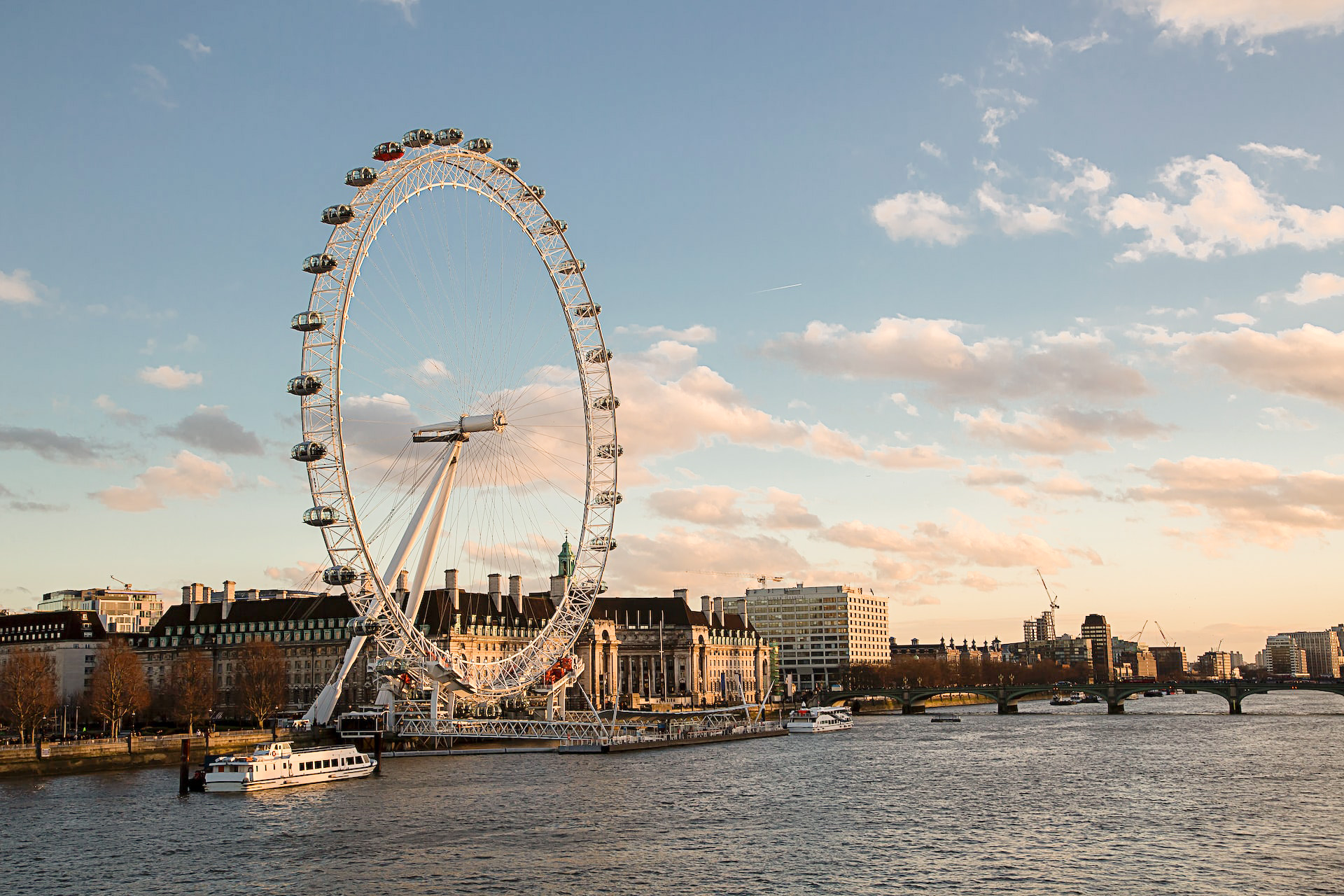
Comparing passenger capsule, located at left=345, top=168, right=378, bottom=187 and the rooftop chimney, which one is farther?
the rooftop chimney

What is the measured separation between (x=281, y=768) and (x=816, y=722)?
74.2 metres

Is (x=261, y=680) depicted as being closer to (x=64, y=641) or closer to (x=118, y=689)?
(x=118, y=689)

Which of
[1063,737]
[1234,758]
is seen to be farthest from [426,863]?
[1063,737]

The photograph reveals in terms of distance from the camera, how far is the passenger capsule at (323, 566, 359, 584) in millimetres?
73688

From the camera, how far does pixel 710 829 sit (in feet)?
181

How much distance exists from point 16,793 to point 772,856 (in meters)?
42.0

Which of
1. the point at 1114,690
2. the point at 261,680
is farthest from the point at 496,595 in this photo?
the point at 1114,690

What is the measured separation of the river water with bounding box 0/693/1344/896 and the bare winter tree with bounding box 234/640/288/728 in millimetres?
27539

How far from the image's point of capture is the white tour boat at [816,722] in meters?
135

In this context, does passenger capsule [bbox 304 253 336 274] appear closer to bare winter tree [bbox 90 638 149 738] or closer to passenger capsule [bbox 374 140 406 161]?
passenger capsule [bbox 374 140 406 161]

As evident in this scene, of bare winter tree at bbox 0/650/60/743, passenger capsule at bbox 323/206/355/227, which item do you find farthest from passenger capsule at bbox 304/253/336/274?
bare winter tree at bbox 0/650/60/743

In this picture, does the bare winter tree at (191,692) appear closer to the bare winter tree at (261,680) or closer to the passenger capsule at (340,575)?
the bare winter tree at (261,680)

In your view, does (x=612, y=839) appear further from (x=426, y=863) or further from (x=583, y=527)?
(x=583, y=527)

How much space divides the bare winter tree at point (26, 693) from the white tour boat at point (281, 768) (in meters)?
22.3
